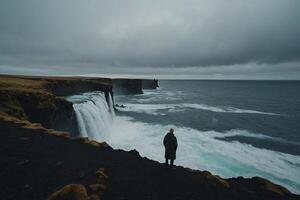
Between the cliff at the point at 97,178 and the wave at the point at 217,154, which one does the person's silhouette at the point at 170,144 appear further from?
the wave at the point at 217,154

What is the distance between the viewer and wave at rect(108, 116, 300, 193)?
85.8 ft

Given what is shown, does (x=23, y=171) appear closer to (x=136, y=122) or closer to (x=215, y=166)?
(x=215, y=166)

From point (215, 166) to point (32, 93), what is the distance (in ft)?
80.9

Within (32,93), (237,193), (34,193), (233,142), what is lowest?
(233,142)

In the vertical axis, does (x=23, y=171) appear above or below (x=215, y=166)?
above

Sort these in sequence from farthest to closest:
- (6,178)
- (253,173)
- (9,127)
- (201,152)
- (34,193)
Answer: (201,152)
(253,173)
(9,127)
(6,178)
(34,193)

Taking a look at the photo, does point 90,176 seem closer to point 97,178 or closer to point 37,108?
point 97,178

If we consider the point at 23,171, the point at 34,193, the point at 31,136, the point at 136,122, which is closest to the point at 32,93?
the point at 31,136

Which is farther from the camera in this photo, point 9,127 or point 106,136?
point 106,136

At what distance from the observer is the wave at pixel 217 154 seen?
1029 inches

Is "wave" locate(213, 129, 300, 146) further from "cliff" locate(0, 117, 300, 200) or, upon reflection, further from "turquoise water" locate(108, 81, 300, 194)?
"cliff" locate(0, 117, 300, 200)

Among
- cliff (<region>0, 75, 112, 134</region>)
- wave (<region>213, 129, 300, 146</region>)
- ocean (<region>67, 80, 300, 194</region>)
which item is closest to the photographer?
cliff (<region>0, 75, 112, 134</region>)

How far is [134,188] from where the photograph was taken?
11367 millimetres

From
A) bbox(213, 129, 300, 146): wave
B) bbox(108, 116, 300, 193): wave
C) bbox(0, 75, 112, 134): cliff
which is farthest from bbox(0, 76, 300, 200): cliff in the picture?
bbox(213, 129, 300, 146): wave
